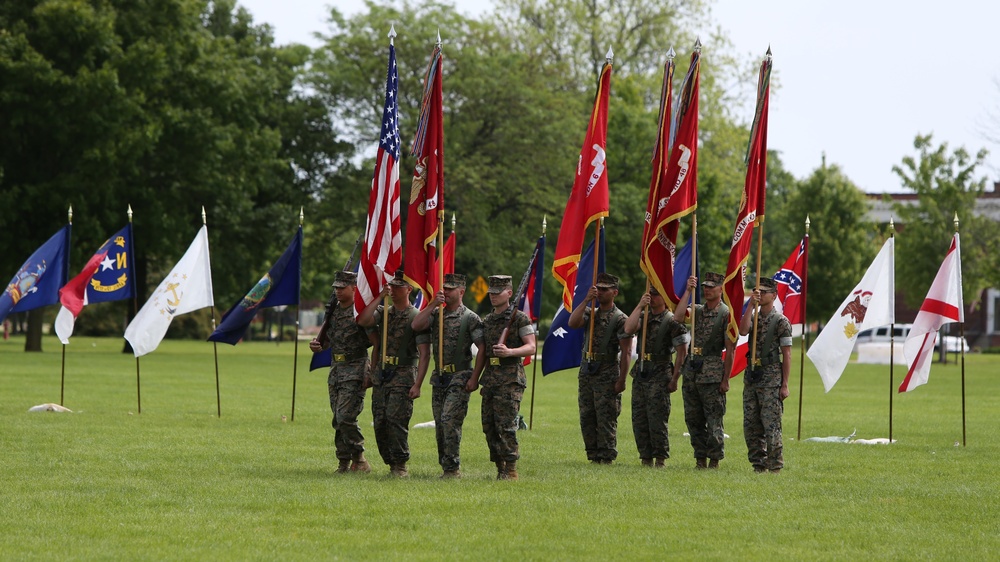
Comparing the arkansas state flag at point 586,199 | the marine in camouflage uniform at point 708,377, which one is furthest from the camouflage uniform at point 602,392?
the marine in camouflage uniform at point 708,377

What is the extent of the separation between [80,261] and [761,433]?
3486 cm

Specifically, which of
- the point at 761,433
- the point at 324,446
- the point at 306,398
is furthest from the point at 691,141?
the point at 306,398

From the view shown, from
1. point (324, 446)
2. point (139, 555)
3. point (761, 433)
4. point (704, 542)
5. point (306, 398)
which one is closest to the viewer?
point (139, 555)

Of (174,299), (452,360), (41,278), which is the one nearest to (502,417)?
(452,360)

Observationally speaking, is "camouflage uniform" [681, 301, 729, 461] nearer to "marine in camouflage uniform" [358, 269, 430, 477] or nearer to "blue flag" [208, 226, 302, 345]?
"marine in camouflage uniform" [358, 269, 430, 477]

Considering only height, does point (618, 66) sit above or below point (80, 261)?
above

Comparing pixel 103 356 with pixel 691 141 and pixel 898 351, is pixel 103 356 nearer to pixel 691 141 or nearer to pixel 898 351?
pixel 898 351

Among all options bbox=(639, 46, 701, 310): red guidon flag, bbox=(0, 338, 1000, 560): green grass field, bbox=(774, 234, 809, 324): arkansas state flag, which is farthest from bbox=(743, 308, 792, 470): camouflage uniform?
bbox=(774, 234, 809, 324): arkansas state flag

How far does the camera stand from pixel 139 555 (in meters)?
9.42

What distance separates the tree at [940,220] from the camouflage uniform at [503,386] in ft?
153

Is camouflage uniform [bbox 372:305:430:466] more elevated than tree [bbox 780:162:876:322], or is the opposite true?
tree [bbox 780:162:876:322]

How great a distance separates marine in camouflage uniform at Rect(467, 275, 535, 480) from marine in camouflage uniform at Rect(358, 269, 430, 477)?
0.69m

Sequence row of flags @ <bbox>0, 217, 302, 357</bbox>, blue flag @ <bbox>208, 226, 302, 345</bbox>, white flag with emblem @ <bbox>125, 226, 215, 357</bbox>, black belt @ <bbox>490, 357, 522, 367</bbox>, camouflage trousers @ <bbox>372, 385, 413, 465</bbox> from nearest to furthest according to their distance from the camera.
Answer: black belt @ <bbox>490, 357, 522, 367</bbox> → camouflage trousers @ <bbox>372, 385, 413, 465</bbox> → blue flag @ <bbox>208, 226, 302, 345</bbox> → row of flags @ <bbox>0, 217, 302, 357</bbox> → white flag with emblem @ <bbox>125, 226, 215, 357</bbox>

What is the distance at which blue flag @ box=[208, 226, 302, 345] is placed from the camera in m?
19.4
